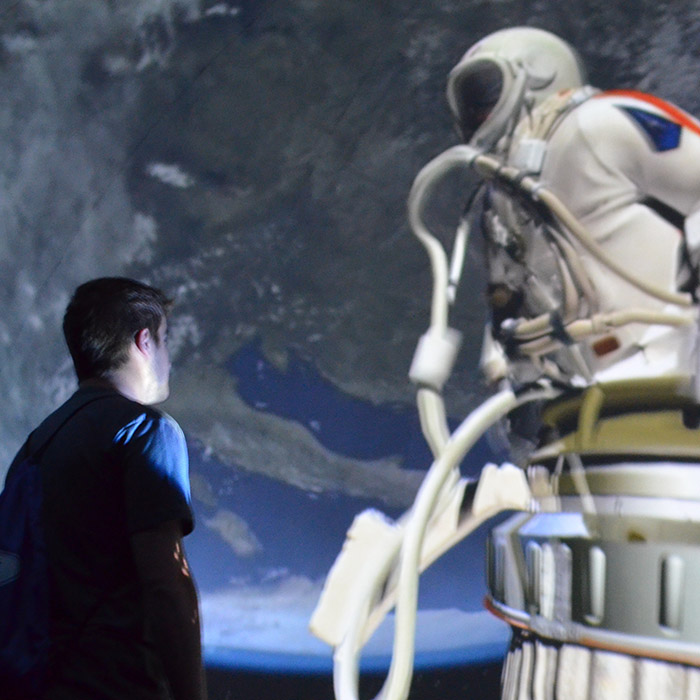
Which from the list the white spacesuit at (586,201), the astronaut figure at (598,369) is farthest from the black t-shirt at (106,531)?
the white spacesuit at (586,201)

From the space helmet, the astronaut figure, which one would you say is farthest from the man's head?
the space helmet

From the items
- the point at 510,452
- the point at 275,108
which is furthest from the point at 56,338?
the point at 510,452

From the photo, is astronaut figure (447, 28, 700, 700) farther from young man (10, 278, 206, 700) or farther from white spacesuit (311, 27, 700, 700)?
young man (10, 278, 206, 700)

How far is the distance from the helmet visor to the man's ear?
1.15 m

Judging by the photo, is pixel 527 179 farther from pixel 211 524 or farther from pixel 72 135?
pixel 72 135

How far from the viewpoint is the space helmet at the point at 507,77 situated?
Result: 167 cm

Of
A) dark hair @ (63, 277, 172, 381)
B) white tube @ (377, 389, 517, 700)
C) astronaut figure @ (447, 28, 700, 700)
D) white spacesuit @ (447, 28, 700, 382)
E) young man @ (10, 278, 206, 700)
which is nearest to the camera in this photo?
young man @ (10, 278, 206, 700)

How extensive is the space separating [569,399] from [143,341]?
99 cm

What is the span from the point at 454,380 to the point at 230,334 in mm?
976

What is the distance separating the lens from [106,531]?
0.71 m

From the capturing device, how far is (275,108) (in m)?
2.54

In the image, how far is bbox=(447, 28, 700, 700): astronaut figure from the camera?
1.34 metres

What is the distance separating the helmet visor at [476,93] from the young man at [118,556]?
49.2 inches

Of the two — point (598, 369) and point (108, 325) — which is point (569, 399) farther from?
point (108, 325)
